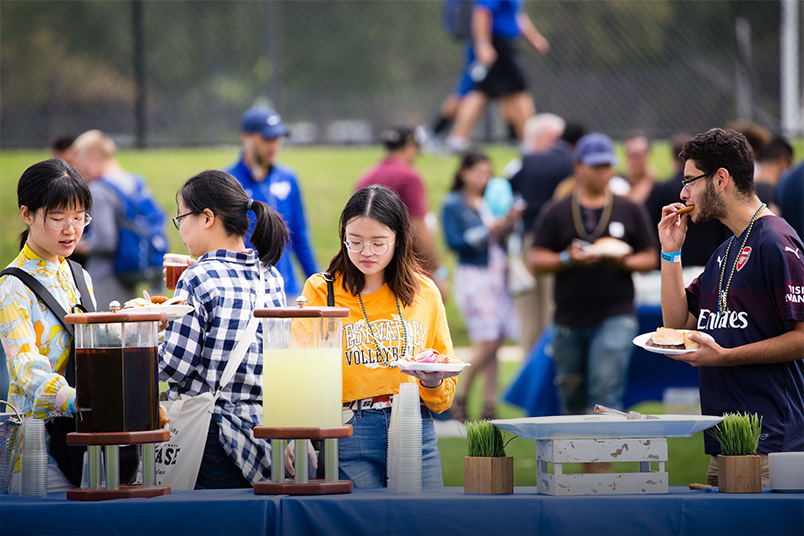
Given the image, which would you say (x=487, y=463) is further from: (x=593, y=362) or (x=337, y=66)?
(x=337, y=66)

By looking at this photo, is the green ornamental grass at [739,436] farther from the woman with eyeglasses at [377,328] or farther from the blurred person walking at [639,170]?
the blurred person walking at [639,170]

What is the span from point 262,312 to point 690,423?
4.00 ft

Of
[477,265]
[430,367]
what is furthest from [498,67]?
[430,367]

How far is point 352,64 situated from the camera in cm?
1221

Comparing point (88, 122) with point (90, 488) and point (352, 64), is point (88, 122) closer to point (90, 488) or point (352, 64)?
point (352, 64)

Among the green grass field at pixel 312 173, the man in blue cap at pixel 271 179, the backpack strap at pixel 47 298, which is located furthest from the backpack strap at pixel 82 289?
the green grass field at pixel 312 173

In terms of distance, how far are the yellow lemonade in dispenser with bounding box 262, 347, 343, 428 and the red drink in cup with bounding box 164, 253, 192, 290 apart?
76cm

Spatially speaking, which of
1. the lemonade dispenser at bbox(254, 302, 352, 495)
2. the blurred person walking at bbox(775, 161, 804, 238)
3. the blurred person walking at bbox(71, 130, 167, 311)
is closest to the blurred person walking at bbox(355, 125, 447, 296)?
the blurred person walking at bbox(71, 130, 167, 311)

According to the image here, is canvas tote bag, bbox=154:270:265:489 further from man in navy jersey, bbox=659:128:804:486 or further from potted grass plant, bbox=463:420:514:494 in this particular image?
man in navy jersey, bbox=659:128:804:486

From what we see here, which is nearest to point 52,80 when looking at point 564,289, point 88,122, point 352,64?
point 88,122

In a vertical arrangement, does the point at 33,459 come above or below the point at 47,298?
below

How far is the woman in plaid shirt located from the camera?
2980mm

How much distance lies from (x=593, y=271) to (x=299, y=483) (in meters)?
3.43

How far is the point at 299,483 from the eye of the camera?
265cm
